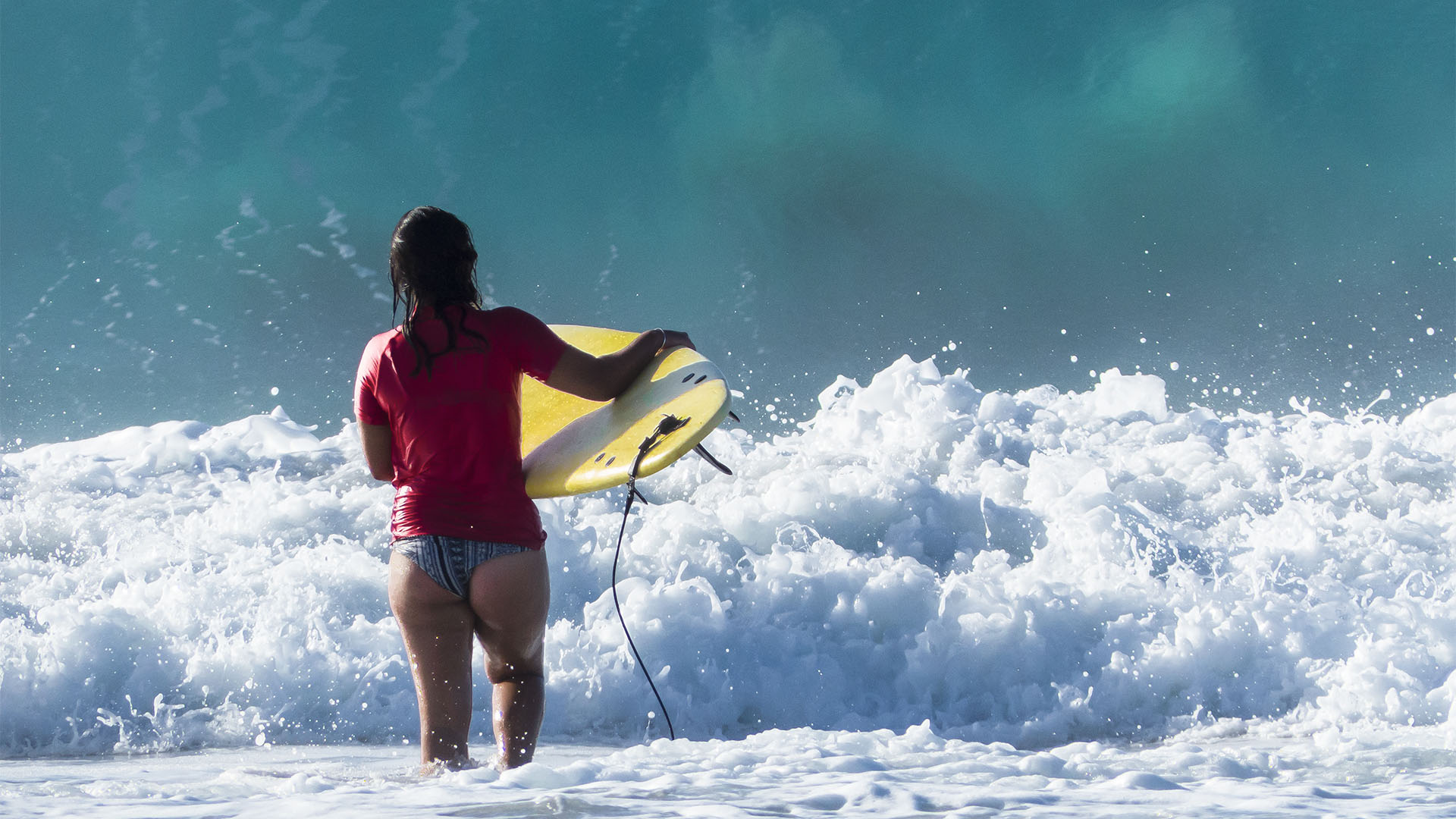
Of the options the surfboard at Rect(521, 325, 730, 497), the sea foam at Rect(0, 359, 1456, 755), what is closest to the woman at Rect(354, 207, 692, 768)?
the surfboard at Rect(521, 325, 730, 497)

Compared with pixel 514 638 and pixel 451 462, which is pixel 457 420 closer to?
pixel 451 462

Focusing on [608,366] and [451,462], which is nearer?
[451,462]

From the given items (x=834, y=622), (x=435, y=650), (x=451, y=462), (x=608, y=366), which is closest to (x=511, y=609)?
(x=435, y=650)

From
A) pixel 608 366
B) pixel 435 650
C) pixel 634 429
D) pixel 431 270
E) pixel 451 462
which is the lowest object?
Answer: pixel 435 650

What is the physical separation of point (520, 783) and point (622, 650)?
3172mm

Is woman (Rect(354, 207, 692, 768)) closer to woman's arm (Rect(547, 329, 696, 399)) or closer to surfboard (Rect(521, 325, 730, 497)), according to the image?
woman's arm (Rect(547, 329, 696, 399))

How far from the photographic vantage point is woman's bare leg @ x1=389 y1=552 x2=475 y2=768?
2.48 meters

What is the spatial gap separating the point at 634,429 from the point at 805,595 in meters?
3.77

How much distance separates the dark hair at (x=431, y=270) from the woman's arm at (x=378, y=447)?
19 centimetres

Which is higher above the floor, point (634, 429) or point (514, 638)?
point (634, 429)

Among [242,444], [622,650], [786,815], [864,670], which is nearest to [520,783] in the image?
[786,815]

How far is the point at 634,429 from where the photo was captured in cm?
279

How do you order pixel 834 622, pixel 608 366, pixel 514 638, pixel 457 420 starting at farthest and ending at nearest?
pixel 834 622 → pixel 608 366 → pixel 514 638 → pixel 457 420

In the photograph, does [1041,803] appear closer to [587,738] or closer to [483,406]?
[483,406]
